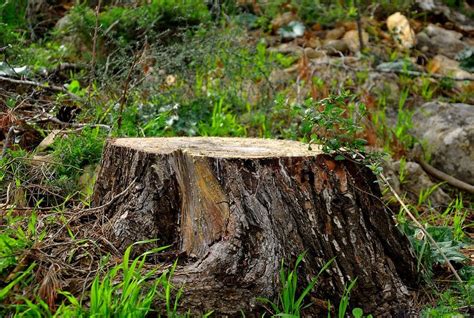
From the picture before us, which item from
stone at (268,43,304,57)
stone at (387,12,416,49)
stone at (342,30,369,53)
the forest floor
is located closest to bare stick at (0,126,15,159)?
the forest floor

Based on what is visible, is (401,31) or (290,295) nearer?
(290,295)

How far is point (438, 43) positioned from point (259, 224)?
15.6 feet

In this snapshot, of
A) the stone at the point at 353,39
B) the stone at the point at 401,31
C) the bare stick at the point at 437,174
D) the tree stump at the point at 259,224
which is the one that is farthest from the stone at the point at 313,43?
the tree stump at the point at 259,224

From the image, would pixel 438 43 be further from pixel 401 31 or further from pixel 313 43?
pixel 313 43

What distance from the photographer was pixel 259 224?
257cm

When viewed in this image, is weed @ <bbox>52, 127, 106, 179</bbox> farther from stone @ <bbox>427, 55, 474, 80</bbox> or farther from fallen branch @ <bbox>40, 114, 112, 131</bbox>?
stone @ <bbox>427, 55, 474, 80</bbox>

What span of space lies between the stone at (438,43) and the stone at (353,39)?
52 centimetres

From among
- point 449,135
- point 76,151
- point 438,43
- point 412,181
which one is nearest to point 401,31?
point 438,43

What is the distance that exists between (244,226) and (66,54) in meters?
3.76

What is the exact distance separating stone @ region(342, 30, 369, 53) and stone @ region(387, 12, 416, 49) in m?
0.26

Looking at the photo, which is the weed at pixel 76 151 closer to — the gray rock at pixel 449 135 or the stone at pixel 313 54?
the gray rock at pixel 449 135

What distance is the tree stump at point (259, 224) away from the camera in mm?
2537

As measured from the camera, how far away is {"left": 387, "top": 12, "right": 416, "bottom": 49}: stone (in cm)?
643

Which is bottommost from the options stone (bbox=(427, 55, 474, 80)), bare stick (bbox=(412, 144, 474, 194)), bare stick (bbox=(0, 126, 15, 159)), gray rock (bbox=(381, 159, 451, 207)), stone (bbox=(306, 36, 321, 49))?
stone (bbox=(306, 36, 321, 49))
